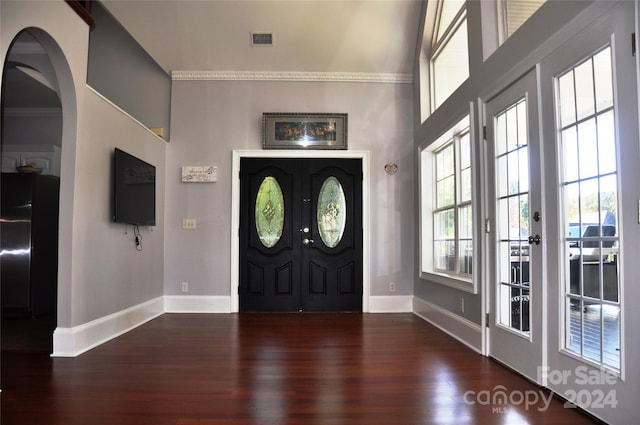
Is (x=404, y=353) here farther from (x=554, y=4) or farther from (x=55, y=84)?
(x=55, y=84)

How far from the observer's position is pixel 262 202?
5074mm

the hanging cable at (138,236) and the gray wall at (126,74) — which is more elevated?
the gray wall at (126,74)

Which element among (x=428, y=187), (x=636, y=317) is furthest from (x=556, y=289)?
(x=428, y=187)

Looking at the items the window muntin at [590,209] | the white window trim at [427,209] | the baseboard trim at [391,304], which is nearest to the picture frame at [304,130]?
the white window trim at [427,209]

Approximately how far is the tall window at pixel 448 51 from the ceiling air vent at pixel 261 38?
6.31 feet

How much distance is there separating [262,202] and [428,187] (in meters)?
2.09


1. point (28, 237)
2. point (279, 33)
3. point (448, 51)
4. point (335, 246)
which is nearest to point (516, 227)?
point (448, 51)

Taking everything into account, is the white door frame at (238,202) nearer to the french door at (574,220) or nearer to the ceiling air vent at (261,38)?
the ceiling air vent at (261,38)

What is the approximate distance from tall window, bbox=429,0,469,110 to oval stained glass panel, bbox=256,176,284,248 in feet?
7.30

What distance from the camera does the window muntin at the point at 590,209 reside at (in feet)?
6.21

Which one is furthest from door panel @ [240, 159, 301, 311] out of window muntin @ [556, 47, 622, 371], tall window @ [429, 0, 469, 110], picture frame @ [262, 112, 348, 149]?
window muntin @ [556, 47, 622, 371]

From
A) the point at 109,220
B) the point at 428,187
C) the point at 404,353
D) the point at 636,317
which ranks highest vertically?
the point at 428,187

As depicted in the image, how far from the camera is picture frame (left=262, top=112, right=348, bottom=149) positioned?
500 centimetres

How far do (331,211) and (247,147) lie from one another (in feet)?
4.47
